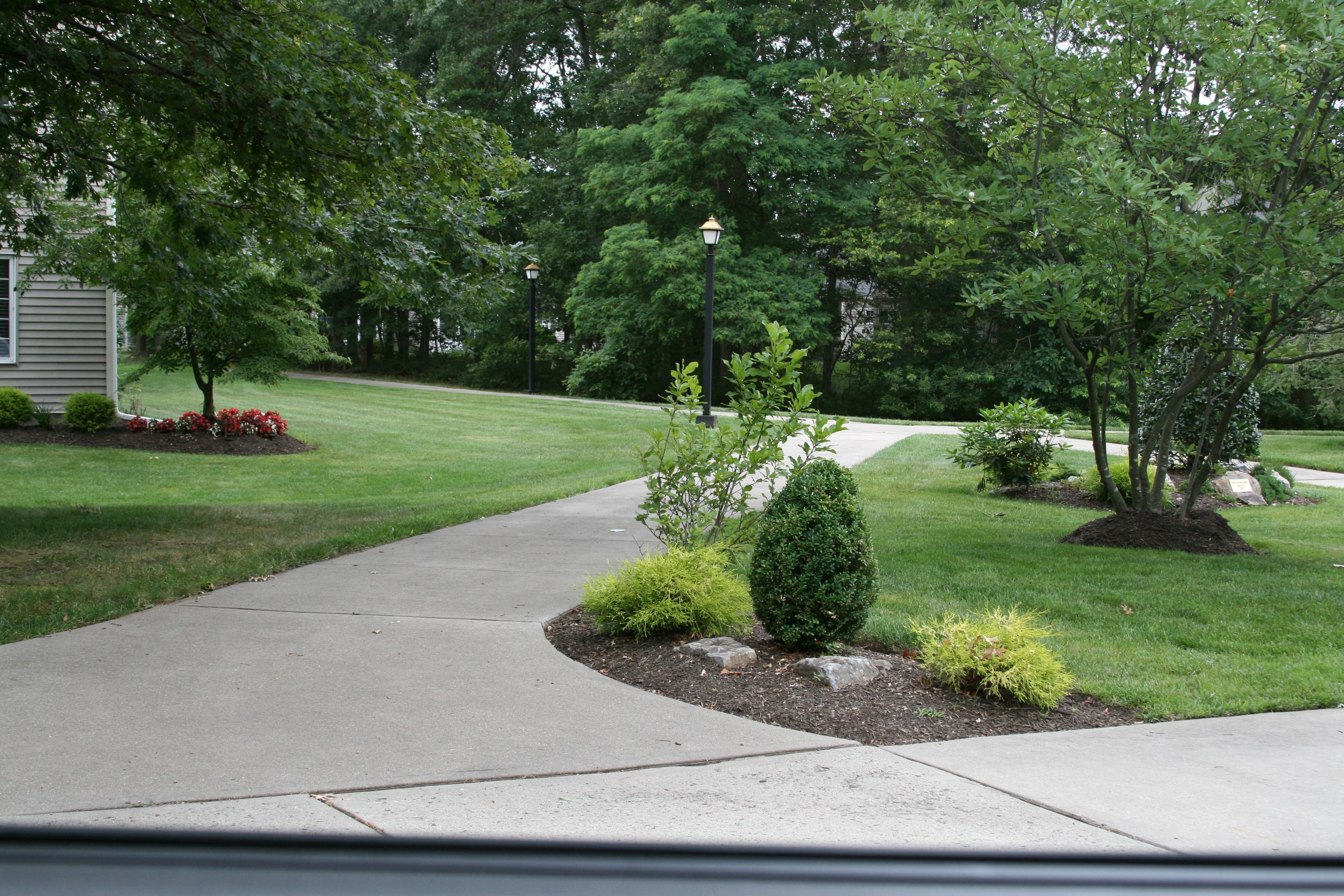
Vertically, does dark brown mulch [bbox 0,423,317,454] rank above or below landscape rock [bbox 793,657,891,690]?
above

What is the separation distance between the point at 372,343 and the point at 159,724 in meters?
41.5

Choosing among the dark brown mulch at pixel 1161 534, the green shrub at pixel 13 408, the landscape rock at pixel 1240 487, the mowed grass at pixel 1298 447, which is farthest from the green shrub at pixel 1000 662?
the green shrub at pixel 13 408

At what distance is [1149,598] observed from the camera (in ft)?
20.2

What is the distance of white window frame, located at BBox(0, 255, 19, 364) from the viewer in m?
15.4

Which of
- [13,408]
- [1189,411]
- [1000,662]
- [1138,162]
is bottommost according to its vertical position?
[1000,662]

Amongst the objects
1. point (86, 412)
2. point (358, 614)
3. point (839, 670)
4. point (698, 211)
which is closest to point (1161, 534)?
point (839, 670)

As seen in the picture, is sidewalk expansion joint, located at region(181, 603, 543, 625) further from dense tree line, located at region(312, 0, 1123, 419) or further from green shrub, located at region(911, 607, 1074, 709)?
dense tree line, located at region(312, 0, 1123, 419)

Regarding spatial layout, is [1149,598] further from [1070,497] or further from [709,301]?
[709,301]

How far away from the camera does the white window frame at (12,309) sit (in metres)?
15.4

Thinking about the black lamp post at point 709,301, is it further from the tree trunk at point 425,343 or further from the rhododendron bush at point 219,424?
the tree trunk at point 425,343

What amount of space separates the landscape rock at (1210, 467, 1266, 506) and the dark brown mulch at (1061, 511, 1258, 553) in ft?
11.3

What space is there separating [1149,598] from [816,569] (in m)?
2.83

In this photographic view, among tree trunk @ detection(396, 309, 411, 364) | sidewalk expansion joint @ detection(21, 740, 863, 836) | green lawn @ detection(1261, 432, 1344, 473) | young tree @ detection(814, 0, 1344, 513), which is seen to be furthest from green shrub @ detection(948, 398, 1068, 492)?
tree trunk @ detection(396, 309, 411, 364)

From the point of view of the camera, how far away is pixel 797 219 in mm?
30703
